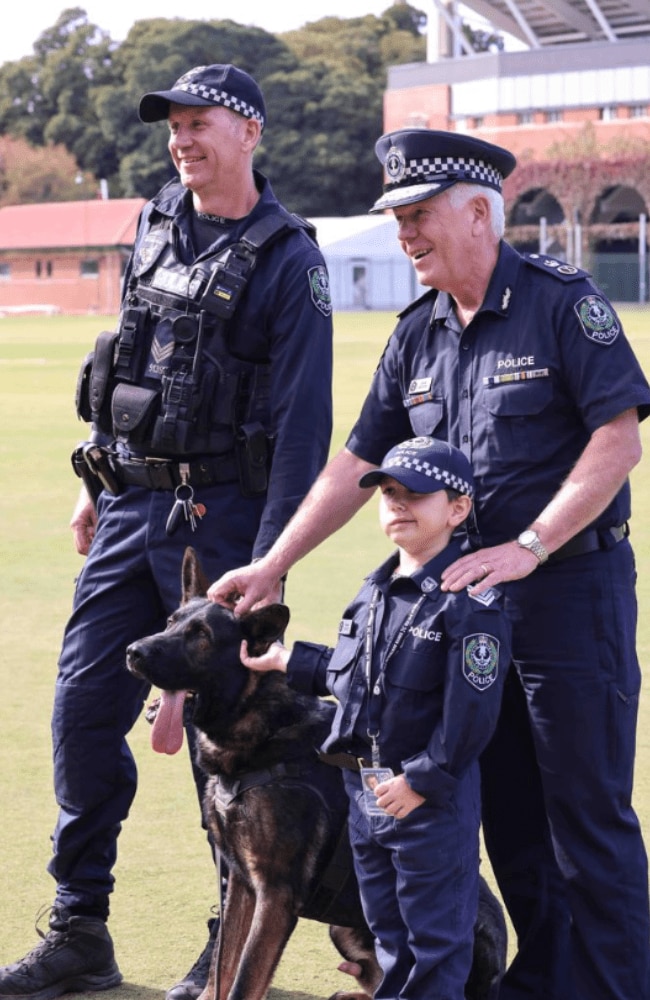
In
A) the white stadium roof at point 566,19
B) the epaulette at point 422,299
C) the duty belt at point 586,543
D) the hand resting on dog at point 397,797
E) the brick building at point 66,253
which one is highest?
the white stadium roof at point 566,19

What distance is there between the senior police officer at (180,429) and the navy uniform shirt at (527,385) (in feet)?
2.14

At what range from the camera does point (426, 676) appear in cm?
346

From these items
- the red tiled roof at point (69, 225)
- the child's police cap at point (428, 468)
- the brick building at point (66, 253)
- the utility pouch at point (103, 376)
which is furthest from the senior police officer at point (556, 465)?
the red tiled roof at point (69, 225)

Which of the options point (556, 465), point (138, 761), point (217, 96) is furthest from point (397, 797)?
point (138, 761)

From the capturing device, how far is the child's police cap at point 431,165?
3.72 meters

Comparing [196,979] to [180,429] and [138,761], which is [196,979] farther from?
[138,761]

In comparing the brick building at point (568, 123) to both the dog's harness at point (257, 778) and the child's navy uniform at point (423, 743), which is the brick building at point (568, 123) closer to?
the dog's harness at point (257, 778)

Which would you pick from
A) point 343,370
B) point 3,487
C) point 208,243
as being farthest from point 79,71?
point 208,243

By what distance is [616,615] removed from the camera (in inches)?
148

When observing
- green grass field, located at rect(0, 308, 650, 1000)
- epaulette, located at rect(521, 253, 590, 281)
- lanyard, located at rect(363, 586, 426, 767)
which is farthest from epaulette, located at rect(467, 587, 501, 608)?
green grass field, located at rect(0, 308, 650, 1000)

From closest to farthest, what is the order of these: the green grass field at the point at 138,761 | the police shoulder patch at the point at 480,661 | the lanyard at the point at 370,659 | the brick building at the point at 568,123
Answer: the police shoulder patch at the point at 480,661 < the lanyard at the point at 370,659 < the green grass field at the point at 138,761 < the brick building at the point at 568,123

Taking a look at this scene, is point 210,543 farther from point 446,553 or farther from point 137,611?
point 446,553

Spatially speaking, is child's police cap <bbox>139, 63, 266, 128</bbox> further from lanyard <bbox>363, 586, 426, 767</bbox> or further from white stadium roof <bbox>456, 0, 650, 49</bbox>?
white stadium roof <bbox>456, 0, 650, 49</bbox>

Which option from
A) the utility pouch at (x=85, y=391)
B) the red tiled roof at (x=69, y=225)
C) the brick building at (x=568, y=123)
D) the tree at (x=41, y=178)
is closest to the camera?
the utility pouch at (x=85, y=391)
